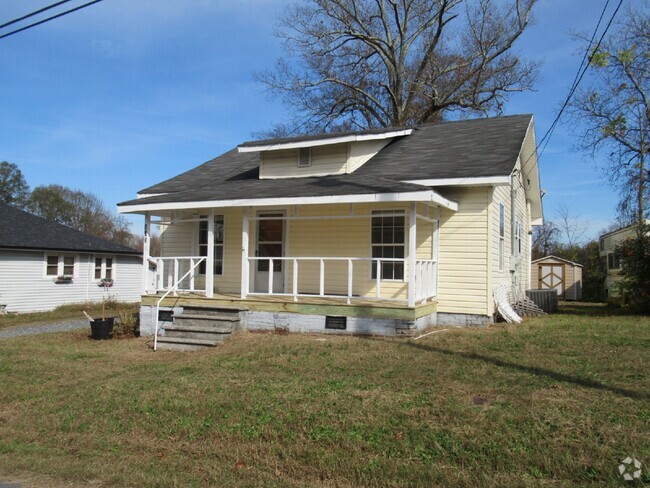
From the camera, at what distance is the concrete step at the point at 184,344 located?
1028 centimetres

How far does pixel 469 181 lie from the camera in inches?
432

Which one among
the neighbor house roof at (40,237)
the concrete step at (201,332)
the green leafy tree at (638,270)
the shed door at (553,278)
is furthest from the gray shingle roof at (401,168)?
the shed door at (553,278)

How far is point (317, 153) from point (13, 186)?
169ft

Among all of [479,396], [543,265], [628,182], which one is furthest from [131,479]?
[628,182]

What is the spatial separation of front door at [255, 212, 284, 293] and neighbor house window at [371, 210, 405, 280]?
2504 mm

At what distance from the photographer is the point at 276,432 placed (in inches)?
209

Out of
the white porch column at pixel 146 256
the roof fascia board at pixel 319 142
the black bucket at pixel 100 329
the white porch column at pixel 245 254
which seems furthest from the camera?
the roof fascia board at pixel 319 142

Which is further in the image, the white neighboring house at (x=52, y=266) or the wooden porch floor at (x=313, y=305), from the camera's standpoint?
the white neighboring house at (x=52, y=266)

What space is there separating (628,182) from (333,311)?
77.8 feet

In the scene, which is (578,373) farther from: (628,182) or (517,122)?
(628,182)

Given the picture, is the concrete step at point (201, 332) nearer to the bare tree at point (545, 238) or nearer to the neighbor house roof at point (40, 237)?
the neighbor house roof at point (40, 237)

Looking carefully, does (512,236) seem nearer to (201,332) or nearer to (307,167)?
(307,167)

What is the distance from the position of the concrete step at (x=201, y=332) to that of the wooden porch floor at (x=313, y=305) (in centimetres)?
78

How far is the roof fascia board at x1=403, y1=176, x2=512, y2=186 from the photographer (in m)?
10.6
